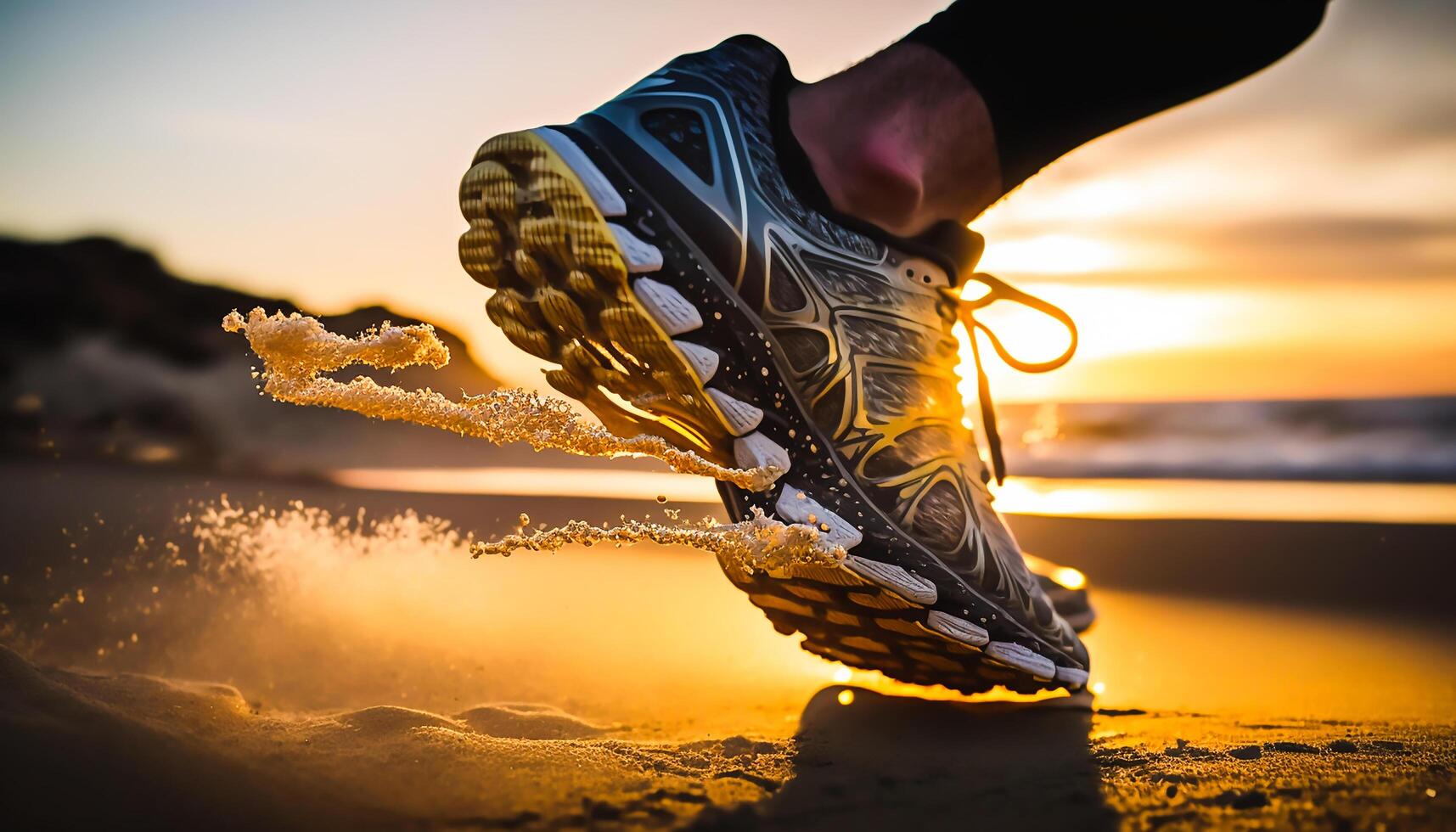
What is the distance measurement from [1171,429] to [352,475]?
833 centimetres

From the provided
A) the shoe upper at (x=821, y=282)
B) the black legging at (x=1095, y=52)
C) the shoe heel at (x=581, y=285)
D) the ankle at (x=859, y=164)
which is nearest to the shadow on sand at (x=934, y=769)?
the shoe upper at (x=821, y=282)

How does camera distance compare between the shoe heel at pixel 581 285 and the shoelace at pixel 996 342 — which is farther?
the shoelace at pixel 996 342

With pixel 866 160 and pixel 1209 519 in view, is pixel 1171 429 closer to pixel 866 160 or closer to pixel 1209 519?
pixel 1209 519

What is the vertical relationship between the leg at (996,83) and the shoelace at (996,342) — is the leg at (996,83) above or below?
above

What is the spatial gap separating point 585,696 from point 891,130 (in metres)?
0.96

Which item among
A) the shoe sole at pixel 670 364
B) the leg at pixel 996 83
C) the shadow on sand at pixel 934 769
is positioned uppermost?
the leg at pixel 996 83

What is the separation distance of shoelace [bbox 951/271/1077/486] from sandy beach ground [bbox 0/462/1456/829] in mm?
411

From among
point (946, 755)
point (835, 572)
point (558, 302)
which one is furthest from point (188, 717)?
point (946, 755)

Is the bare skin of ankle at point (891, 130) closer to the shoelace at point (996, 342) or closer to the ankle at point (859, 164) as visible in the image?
the ankle at point (859, 164)

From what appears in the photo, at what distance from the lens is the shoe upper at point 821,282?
1.08 metres

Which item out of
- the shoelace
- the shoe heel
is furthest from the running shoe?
the shoelace

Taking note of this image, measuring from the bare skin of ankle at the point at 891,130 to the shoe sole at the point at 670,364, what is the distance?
0.26 m

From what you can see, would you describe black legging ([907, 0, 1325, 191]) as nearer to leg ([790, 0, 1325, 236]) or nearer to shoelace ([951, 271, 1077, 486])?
leg ([790, 0, 1325, 236])

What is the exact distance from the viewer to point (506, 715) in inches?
48.8
